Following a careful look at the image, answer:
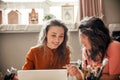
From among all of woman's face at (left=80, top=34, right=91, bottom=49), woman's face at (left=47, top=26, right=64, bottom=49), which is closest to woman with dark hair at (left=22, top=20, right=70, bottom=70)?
woman's face at (left=47, top=26, right=64, bottom=49)

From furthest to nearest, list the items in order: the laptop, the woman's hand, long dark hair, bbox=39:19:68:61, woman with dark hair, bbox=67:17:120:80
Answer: long dark hair, bbox=39:19:68:61
woman with dark hair, bbox=67:17:120:80
the woman's hand
the laptop

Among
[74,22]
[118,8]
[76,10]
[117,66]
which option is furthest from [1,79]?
[118,8]

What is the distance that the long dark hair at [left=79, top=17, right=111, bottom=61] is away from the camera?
1.59 m

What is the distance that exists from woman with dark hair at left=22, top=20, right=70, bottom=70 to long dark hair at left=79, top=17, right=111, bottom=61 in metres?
0.17

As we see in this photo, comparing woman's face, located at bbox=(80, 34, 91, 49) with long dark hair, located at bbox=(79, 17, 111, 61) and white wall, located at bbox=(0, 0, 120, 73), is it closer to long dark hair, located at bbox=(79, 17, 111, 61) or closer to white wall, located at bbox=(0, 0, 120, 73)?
long dark hair, located at bbox=(79, 17, 111, 61)

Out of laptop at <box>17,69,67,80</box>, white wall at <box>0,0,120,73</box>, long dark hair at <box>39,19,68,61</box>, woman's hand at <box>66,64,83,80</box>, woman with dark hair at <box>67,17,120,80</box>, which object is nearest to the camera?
laptop at <box>17,69,67,80</box>

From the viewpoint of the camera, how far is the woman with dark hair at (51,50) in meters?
1.63

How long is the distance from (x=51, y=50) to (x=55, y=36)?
0.44 ft

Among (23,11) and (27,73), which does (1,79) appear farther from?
(23,11)

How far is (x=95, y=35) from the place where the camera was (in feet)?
5.25

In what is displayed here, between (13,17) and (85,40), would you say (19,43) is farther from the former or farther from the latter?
(85,40)

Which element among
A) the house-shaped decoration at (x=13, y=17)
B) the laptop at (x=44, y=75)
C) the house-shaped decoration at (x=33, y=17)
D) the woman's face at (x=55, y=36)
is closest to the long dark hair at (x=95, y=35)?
the woman's face at (x=55, y=36)

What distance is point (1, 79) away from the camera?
1.44 m

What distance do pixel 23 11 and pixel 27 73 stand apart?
168cm
